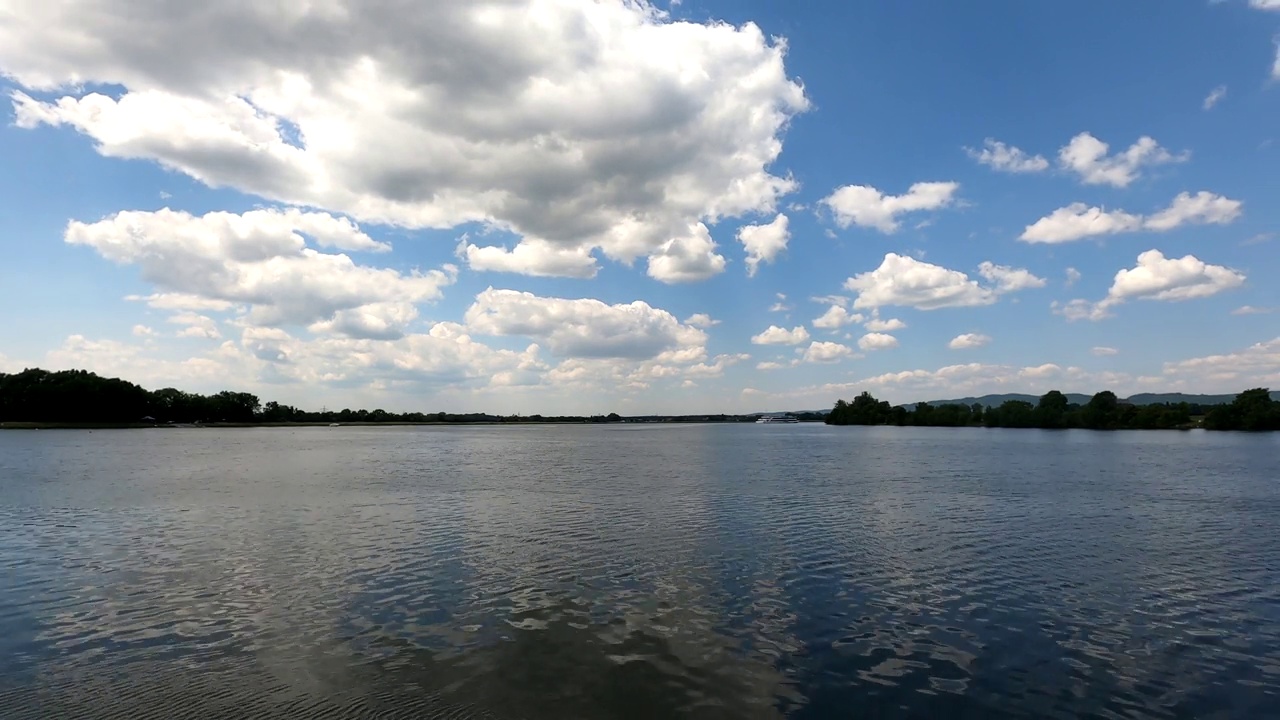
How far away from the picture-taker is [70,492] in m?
43.8

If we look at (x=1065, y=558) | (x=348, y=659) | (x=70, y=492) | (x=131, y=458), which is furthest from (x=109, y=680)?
(x=131, y=458)

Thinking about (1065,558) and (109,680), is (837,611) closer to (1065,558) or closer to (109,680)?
(1065,558)

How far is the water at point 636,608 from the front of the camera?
12.9 metres

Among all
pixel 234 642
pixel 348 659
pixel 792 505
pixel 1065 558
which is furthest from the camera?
pixel 792 505

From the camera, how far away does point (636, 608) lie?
18.4 metres

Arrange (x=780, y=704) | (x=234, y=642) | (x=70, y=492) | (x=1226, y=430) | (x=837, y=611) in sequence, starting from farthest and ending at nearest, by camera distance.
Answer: (x=1226, y=430), (x=70, y=492), (x=837, y=611), (x=234, y=642), (x=780, y=704)

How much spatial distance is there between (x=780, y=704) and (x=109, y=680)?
1303cm

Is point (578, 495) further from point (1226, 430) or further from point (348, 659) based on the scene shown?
point (1226, 430)

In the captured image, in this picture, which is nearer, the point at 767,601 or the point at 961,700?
the point at 961,700

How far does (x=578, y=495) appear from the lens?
44094mm

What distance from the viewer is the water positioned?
12.9 m

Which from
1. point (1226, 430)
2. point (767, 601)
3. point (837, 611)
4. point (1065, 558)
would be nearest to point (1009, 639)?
point (837, 611)

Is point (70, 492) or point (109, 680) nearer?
point (109, 680)

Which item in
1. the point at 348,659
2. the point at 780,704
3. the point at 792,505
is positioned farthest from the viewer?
the point at 792,505
